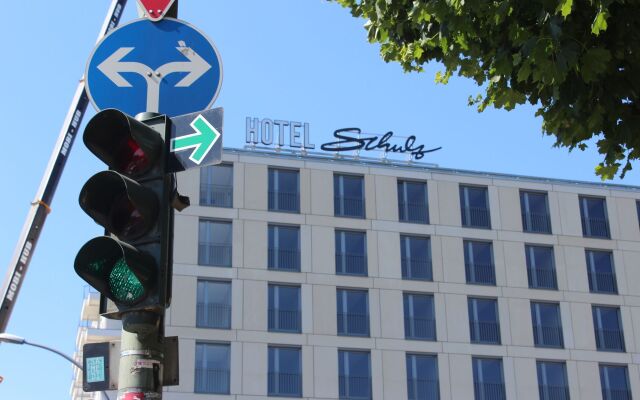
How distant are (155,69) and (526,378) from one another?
127ft

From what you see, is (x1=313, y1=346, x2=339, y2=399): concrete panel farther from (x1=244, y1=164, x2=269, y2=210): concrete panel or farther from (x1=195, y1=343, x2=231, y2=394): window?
(x1=244, y1=164, x2=269, y2=210): concrete panel

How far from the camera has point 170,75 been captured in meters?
5.41

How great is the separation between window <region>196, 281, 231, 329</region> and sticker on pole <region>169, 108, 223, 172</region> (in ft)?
115

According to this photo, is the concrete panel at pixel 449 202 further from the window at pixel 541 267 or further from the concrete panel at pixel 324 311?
the concrete panel at pixel 324 311

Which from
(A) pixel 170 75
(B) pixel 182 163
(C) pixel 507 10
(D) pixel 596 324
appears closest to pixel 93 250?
(B) pixel 182 163

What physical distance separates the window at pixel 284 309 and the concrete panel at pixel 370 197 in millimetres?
4900

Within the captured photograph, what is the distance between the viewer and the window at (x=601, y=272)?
44.6 meters

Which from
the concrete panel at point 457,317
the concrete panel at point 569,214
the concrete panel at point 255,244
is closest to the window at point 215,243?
the concrete panel at point 255,244

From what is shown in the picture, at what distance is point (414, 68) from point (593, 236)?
38435mm

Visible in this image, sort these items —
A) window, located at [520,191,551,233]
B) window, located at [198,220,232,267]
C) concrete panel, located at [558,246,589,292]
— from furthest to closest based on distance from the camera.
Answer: window, located at [520,191,551,233], concrete panel, located at [558,246,589,292], window, located at [198,220,232,267]

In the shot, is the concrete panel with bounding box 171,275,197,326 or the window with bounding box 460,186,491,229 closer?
the concrete panel with bounding box 171,275,197,326

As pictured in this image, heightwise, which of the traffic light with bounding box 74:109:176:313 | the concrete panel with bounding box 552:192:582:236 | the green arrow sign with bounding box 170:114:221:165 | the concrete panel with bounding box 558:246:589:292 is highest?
the concrete panel with bounding box 552:192:582:236

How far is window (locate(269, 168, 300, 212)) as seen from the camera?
1678 inches

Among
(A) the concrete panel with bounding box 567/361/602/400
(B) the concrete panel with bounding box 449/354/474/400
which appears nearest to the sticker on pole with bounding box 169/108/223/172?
(B) the concrete panel with bounding box 449/354/474/400
